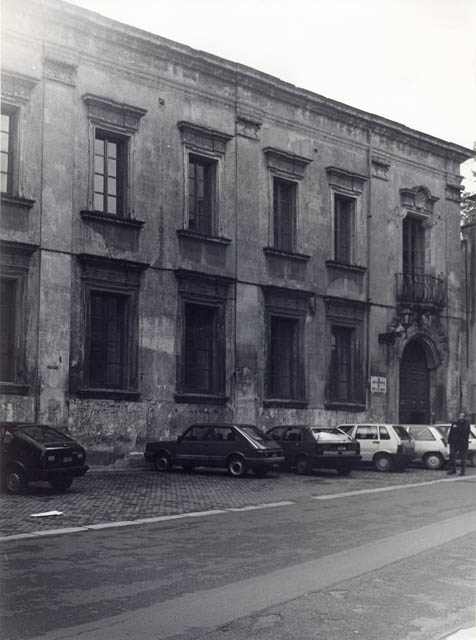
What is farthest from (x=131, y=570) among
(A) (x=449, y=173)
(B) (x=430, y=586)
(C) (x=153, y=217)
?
(A) (x=449, y=173)

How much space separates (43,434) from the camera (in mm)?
17391

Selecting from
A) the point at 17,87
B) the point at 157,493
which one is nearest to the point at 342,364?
the point at 157,493

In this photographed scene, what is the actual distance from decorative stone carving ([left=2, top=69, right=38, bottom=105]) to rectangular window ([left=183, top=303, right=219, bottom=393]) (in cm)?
704

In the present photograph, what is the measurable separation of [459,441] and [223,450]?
21.4ft

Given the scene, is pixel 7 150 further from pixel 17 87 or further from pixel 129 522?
pixel 129 522

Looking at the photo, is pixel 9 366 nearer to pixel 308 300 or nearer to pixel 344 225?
pixel 308 300

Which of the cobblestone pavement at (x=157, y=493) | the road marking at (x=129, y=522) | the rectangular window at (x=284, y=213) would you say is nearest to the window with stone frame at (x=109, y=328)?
the cobblestone pavement at (x=157, y=493)

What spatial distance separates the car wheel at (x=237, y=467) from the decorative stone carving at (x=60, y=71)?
32.5 feet

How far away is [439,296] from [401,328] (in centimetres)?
211

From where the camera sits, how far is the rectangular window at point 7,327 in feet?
68.6

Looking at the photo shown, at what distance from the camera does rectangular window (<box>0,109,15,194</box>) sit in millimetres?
21219

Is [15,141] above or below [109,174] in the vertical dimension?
above

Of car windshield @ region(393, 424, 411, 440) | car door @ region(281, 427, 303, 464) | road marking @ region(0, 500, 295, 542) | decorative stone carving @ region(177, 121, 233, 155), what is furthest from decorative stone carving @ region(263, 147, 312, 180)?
road marking @ region(0, 500, 295, 542)

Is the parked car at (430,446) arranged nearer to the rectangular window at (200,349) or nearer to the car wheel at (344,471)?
the car wheel at (344,471)
